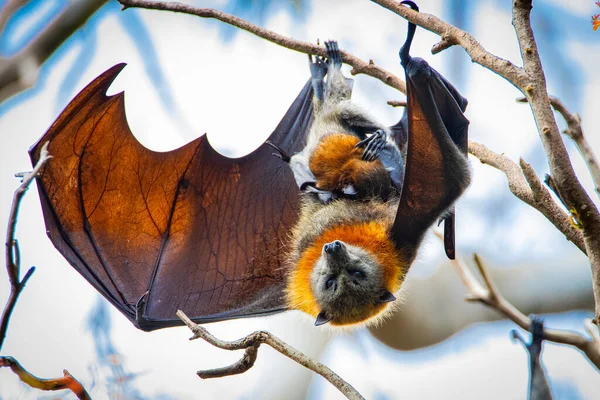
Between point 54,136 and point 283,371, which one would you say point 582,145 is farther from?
point 283,371

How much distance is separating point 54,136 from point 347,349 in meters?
4.73

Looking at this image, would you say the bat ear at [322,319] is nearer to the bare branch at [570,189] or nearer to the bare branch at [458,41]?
the bare branch at [458,41]

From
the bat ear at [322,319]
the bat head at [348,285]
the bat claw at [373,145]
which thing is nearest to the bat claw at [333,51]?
the bat claw at [373,145]

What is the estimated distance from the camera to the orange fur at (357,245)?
4426 millimetres

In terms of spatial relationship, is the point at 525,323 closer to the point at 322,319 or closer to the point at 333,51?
the point at 322,319

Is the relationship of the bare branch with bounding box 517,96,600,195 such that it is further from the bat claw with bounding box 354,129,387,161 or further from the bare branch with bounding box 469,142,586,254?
the bat claw with bounding box 354,129,387,161

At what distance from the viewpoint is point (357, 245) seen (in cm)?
445

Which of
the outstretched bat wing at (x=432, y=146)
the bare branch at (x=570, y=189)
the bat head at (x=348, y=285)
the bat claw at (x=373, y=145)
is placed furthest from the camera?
the bat claw at (x=373, y=145)

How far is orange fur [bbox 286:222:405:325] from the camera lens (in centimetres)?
443

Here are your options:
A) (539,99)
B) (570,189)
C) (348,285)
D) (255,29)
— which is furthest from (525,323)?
(255,29)

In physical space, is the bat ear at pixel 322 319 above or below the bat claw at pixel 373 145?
below

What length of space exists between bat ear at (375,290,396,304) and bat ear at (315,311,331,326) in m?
0.39

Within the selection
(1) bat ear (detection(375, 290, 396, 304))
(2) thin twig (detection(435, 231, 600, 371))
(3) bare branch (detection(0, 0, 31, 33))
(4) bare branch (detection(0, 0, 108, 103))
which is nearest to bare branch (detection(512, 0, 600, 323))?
(2) thin twig (detection(435, 231, 600, 371))

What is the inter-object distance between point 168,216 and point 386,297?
213cm
